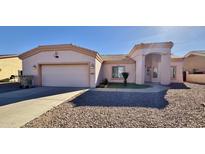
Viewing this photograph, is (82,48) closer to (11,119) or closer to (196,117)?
(11,119)

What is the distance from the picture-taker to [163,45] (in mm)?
14477

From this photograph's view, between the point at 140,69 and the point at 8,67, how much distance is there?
1892 cm

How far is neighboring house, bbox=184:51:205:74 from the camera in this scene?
2084cm

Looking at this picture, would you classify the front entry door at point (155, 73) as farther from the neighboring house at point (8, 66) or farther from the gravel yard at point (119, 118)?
the neighboring house at point (8, 66)

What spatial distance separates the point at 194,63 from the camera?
70.6 ft

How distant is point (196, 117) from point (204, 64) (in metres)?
20.0

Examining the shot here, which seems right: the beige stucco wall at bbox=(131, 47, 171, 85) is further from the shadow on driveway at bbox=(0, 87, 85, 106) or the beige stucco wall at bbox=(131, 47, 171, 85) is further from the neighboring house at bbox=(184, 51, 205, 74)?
the shadow on driveway at bbox=(0, 87, 85, 106)

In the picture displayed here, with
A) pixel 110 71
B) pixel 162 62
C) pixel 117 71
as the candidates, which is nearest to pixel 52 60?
pixel 110 71

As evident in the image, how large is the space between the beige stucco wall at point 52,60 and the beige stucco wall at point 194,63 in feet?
54.1

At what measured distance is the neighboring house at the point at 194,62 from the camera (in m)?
20.8

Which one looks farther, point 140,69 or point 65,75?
point 140,69

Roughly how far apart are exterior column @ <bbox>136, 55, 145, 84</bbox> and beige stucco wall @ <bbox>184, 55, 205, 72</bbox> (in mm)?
10800

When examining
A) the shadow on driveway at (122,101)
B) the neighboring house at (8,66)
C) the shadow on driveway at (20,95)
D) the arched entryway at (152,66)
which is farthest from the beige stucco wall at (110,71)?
the neighboring house at (8,66)

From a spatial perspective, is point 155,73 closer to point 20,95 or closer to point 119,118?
point 119,118
